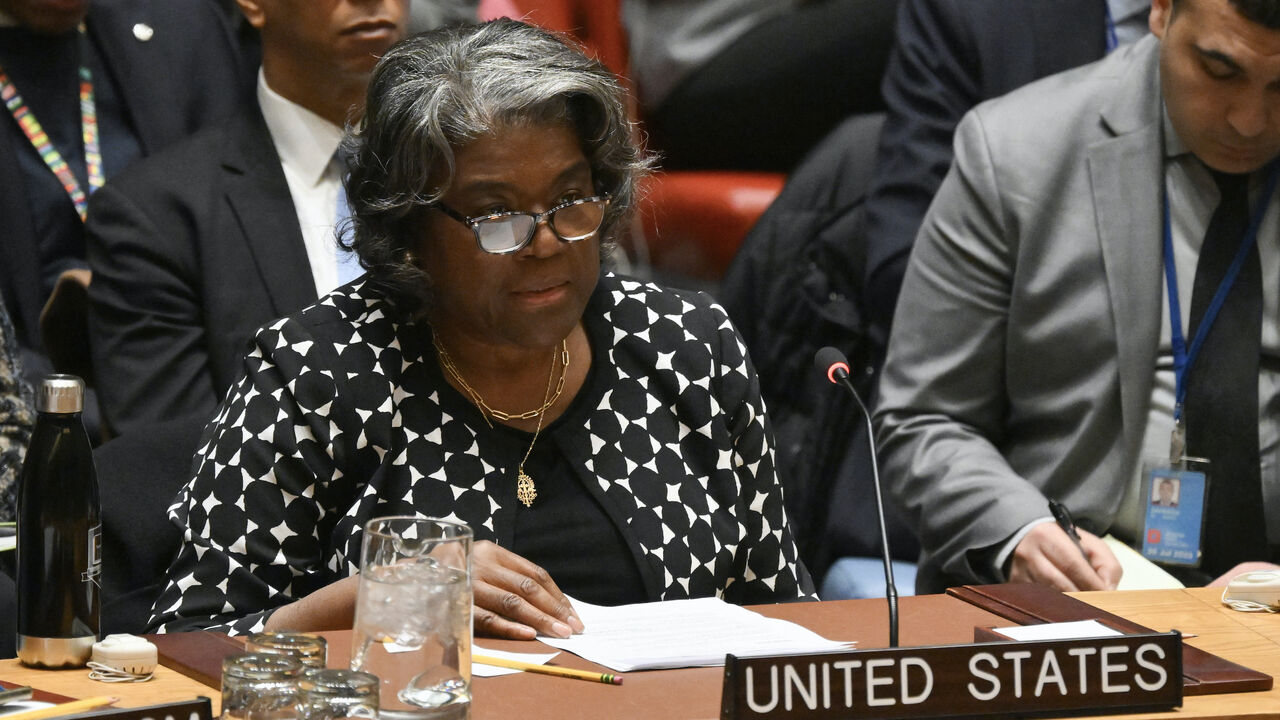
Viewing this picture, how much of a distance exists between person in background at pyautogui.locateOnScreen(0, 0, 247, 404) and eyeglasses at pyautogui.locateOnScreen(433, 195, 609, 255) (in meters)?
1.44

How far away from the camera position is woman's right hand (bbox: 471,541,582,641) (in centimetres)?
155

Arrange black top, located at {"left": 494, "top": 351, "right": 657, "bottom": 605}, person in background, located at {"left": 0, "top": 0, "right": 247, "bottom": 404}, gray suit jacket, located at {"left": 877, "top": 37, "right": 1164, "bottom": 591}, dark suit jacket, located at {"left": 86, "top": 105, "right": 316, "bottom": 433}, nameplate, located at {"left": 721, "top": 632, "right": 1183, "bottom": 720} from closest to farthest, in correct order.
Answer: nameplate, located at {"left": 721, "top": 632, "right": 1183, "bottom": 720}, black top, located at {"left": 494, "top": 351, "right": 657, "bottom": 605}, gray suit jacket, located at {"left": 877, "top": 37, "right": 1164, "bottom": 591}, dark suit jacket, located at {"left": 86, "top": 105, "right": 316, "bottom": 433}, person in background, located at {"left": 0, "top": 0, "right": 247, "bottom": 404}

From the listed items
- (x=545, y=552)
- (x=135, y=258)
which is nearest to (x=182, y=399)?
(x=135, y=258)

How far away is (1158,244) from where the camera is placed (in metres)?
2.50

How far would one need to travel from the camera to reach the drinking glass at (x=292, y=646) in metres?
1.30

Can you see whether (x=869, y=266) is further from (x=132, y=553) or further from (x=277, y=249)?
(x=132, y=553)

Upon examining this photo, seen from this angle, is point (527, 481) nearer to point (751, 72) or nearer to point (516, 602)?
point (516, 602)

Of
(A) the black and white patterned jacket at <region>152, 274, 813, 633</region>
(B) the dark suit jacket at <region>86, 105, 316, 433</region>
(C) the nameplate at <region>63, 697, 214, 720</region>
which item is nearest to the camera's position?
(C) the nameplate at <region>63, 697, 214, 720</region>

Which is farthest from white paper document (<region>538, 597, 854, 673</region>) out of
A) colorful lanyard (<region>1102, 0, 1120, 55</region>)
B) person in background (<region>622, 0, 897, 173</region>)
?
person in background (<region>622, 0, 897, 173</region>)

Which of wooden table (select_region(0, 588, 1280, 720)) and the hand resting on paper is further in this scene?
the hand resting on paper

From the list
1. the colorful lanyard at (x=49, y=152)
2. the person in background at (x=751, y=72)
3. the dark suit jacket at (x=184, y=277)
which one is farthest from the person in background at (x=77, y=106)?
the person in background at (x=751, y=72)

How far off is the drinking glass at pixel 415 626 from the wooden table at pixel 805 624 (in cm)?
11

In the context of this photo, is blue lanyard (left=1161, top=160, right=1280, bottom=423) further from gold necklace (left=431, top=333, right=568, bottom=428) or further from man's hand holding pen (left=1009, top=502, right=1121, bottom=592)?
gold necklace (left=431, top=333, right=568, bottom=428)

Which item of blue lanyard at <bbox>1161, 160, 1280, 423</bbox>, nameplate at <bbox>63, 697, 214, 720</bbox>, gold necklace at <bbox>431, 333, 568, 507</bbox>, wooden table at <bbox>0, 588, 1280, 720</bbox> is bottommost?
wooden table at <bbox>0, 588, 1280, 720</bbox>
